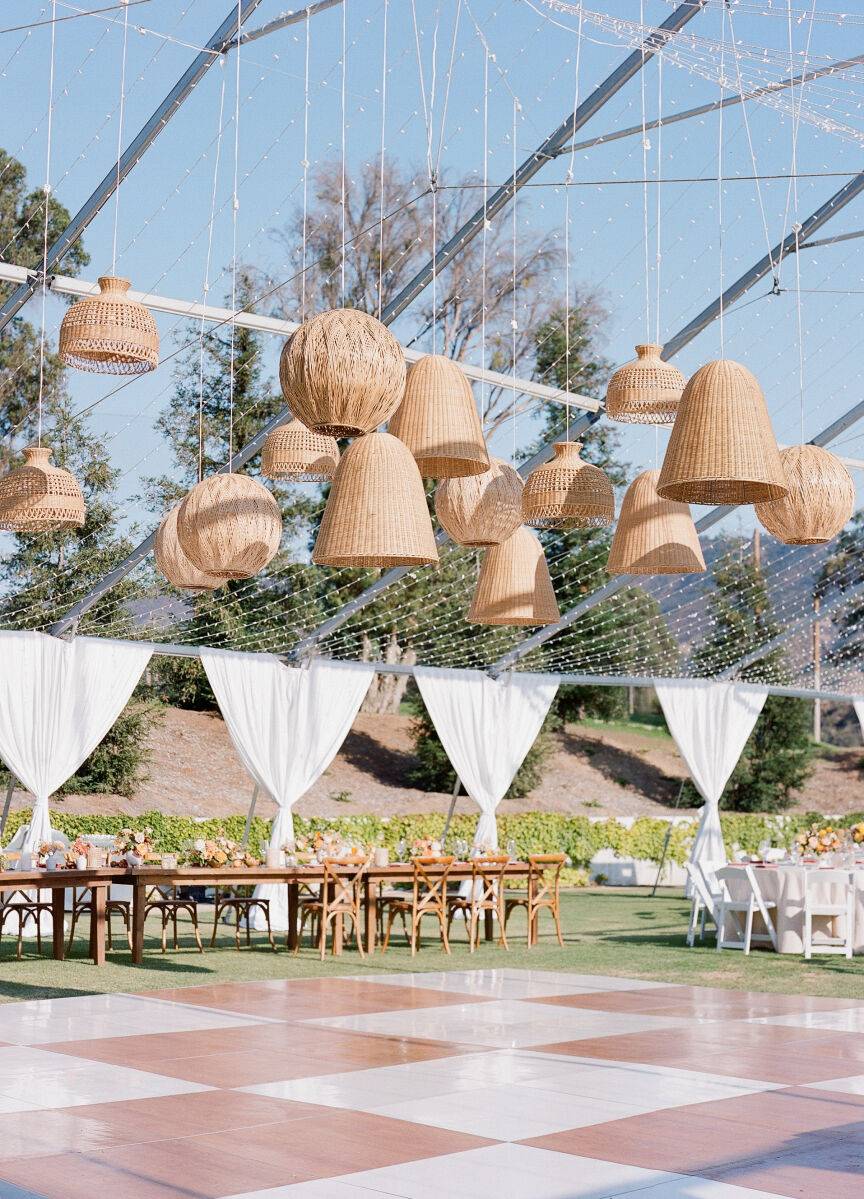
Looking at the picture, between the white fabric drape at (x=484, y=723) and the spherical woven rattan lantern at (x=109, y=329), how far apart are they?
24.6 ft

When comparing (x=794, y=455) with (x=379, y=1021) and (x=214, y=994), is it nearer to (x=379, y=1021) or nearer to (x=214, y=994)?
(x=379, y=1021)

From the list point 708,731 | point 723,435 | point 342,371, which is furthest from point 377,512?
point 708,731

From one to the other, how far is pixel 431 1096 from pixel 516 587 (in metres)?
2.29

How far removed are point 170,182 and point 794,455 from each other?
4.72 metres

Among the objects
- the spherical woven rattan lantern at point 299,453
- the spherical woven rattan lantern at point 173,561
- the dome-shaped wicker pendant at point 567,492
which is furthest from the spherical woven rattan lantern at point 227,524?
the dome-shaped wicker pendant at point 567,492

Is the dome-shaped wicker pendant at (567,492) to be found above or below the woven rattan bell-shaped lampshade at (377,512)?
above

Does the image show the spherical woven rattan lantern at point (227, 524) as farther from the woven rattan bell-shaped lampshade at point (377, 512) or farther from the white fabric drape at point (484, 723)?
the white fabric drape at point (484, 723)

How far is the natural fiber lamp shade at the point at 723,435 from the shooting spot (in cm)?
445

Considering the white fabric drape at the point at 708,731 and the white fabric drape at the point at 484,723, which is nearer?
the white fabric drape at the point at 484,723

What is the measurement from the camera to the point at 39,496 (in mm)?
7617

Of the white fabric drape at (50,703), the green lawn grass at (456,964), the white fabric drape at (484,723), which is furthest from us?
the white fabric drape at (484,723)

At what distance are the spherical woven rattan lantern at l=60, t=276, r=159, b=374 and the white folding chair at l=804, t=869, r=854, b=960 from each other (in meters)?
6.62

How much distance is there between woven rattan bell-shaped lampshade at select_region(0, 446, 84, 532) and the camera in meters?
7.62

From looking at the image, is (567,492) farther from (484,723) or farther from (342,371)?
(484,723)
